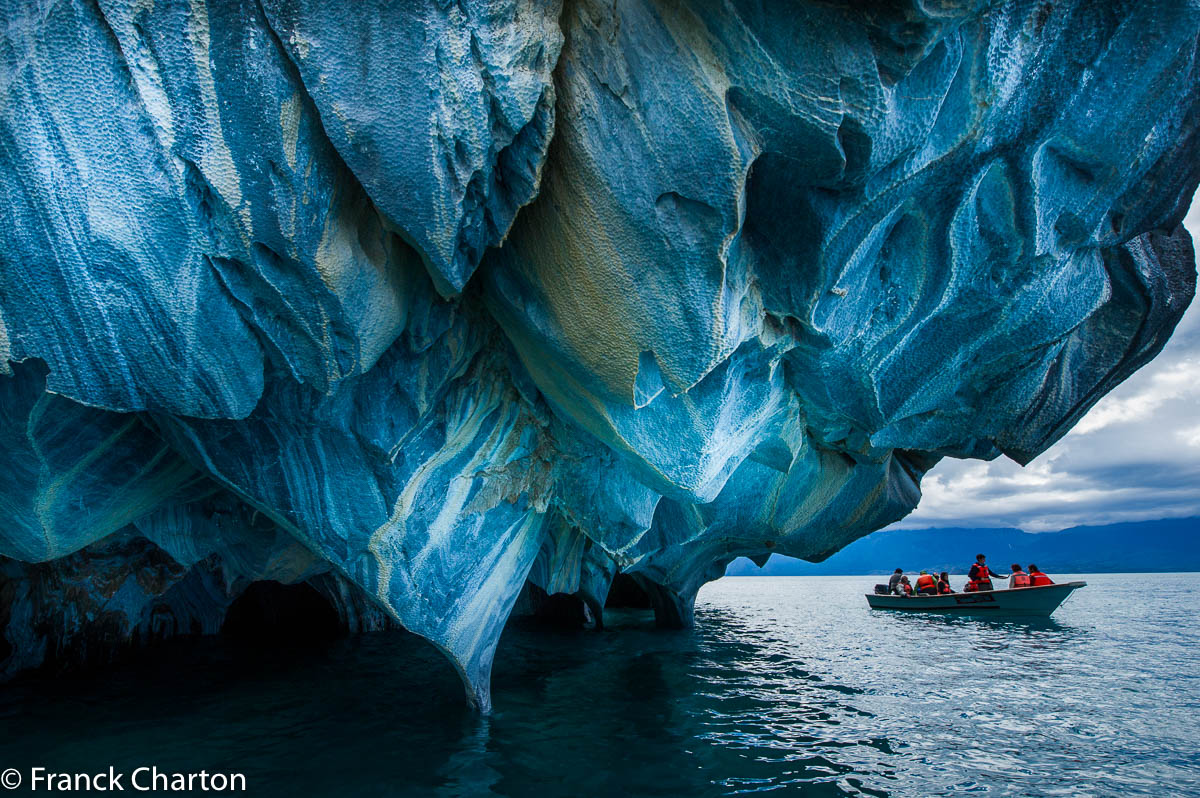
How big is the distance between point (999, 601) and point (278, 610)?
2152cm

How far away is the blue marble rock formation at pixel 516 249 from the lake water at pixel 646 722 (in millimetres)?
1693

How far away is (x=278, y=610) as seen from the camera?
1884cm

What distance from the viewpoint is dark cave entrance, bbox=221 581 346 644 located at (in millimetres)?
18250

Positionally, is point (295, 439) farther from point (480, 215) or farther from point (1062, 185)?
point (1062, 185)

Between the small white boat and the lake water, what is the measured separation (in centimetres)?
542

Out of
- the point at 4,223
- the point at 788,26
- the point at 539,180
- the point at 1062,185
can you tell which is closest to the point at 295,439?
the point at 4,223

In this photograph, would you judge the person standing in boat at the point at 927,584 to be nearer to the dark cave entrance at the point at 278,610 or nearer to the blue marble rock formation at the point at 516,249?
the blue marble rock formation at the point at 516,249

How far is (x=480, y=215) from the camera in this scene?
5.02 meters

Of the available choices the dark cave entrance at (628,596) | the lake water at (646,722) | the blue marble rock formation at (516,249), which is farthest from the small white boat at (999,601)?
the blue marble rock formation at (516,249)

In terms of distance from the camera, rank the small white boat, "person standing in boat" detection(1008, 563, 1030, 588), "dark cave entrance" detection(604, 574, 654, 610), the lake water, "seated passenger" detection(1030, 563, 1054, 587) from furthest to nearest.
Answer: "dark cave entrance" detection(604, 574, 654, 610) < "person standing in boat" detection(1008, 563, 1030, 588) < "seated passenger" detection(1030, 563, 1054, 587) < the small white boat < the lake water

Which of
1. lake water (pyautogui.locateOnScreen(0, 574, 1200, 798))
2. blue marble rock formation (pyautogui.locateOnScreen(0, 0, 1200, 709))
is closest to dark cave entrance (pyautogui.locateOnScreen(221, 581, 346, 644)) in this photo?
lake water (pyautogui.locateOnScreen(0, 574, 1200, 798))

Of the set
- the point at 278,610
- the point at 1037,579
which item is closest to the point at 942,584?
the point at 1037,579

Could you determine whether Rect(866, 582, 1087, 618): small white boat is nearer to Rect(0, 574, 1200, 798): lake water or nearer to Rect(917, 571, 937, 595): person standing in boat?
Rect(917, 571, 937, 595): person standing in boat

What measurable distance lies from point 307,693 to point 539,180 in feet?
27.5
